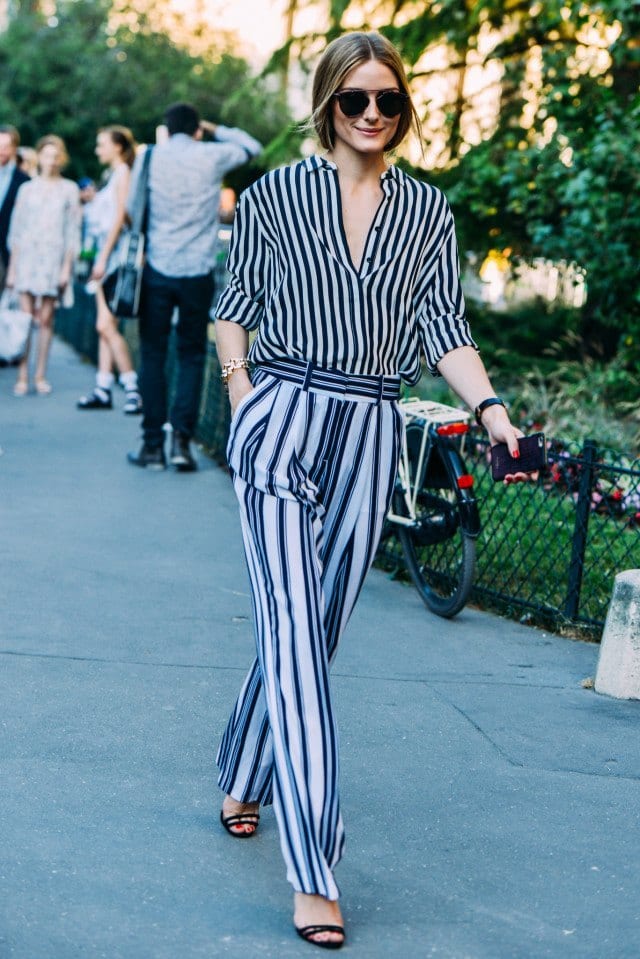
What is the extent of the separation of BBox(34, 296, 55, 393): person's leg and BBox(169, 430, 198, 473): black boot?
3356 mm

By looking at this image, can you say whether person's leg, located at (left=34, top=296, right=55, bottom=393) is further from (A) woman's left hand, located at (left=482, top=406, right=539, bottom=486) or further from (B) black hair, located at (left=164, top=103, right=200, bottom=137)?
(A) woman's left hand, located at (left=482, top=406, right=539, bottom=486)

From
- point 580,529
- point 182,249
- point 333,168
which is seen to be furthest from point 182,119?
point 333,168

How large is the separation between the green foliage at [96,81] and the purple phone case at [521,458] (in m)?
29.4

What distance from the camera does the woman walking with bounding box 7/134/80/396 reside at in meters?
12.3

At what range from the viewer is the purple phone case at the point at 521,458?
341 cm

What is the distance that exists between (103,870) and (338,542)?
0.99 m

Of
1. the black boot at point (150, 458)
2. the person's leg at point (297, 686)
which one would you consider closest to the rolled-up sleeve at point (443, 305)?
the person's leg at point (297, 686)

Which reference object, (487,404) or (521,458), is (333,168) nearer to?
(487,404)

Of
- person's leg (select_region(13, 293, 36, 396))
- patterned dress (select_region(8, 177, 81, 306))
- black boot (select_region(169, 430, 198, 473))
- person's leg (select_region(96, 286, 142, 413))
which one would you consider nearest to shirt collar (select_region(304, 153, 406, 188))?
black boot (select_region(169, 430, 198, 473))

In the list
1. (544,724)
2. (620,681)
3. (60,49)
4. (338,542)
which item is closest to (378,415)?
(338,542)

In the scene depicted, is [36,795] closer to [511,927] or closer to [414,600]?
[511,927]

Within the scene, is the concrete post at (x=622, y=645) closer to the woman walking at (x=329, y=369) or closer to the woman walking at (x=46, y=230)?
the woman walking at (x=329, y=369)

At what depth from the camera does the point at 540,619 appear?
655 cm

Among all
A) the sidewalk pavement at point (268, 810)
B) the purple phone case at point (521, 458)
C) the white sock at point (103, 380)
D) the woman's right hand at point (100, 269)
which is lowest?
the sidewalk pavement at point (268, 810)
